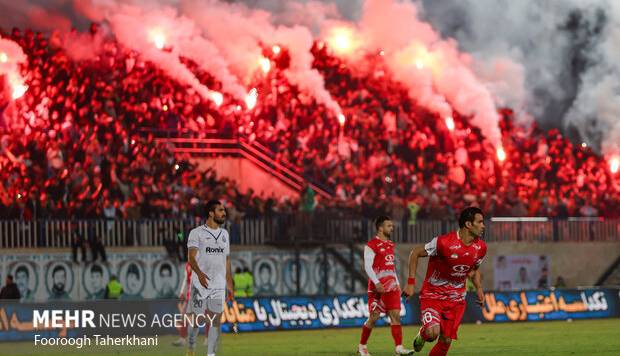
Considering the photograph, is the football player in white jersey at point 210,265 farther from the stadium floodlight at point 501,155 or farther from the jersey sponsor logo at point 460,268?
the stadium floodlight at point 501,155

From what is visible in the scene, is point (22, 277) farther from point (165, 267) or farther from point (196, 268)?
point (196, 268)

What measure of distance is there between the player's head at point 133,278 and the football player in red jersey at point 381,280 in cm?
1554

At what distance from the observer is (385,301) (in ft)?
78.4

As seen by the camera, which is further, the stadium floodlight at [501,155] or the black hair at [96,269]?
the stadium floodlight at [501,155]

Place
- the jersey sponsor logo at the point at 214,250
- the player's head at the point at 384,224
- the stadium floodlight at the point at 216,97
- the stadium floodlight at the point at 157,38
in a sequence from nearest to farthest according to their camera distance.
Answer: the jersey sponsor logo at the point at 214,250
the player's head at the point at 384,224
the stadium floodlight at the point at 157,38
the stadium floodlight at the point at 216,97

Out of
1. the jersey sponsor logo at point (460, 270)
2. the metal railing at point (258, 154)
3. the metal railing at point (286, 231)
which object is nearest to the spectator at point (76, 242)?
the metal railing at point (286, 231)

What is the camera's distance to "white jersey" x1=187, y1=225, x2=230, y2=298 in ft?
65.8

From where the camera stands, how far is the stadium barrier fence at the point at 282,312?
2247 centimetres

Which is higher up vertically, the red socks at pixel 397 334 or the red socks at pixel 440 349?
the red socks at pixel 440 349

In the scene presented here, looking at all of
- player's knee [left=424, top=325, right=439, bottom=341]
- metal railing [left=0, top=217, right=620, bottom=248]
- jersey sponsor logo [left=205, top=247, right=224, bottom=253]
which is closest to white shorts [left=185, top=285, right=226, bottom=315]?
jersey sponsor logo [left=205, top=247, right=224, bottom=253]

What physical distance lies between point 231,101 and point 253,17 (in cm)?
386

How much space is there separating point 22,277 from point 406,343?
14.0 meters
